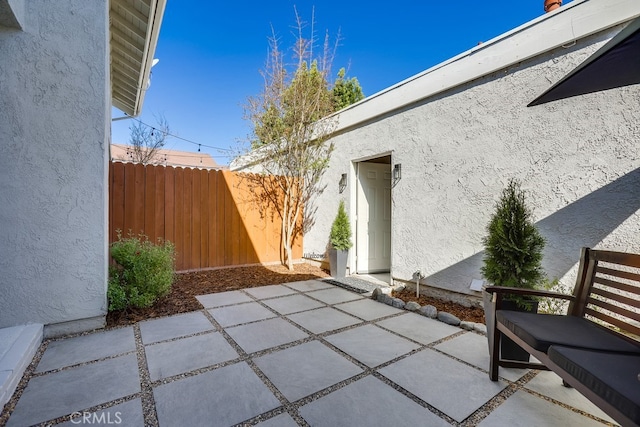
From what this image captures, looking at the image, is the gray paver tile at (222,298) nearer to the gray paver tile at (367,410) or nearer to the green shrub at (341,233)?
the green shrub at (341,233)

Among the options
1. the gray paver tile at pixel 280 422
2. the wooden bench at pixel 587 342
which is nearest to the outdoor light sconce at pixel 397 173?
the wooden bench at pixel 587 342

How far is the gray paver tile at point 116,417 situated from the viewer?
1.61 metres

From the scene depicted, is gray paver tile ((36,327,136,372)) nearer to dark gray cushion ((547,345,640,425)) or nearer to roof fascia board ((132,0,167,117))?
dark gray cushion ((547,345,640,425))

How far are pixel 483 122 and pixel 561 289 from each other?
217 centimetres

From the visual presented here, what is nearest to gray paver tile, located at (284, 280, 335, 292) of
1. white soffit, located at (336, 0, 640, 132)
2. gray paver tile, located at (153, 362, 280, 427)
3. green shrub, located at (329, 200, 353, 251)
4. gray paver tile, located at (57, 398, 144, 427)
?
green shrub, located at (329, 200, 353, 251)

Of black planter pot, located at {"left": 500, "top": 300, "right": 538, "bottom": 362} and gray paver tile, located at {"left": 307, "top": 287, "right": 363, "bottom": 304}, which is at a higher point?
black planter pot, located at {"left": 500, "top": 300, "right": 538, "bottom": 362}

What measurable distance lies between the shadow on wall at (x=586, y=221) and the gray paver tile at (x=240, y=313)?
130 inches

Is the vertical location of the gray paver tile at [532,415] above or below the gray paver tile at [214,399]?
below

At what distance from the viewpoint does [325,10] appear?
580 cm

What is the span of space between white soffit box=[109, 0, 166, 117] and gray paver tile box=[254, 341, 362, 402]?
4173 mm

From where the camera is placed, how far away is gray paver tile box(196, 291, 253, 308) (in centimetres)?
382

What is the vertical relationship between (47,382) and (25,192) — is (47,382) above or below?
below

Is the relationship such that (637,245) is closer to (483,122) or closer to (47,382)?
(483,122)

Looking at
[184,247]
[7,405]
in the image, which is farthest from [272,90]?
[7,405]
